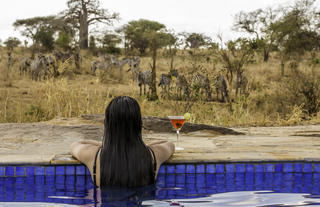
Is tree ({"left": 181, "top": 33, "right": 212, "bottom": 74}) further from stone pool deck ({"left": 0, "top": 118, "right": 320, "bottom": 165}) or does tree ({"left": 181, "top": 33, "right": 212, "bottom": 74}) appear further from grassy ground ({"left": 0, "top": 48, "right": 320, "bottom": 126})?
stone pool deck ({"left": 0, "top": 118, "right": 320, "bottom": 165})

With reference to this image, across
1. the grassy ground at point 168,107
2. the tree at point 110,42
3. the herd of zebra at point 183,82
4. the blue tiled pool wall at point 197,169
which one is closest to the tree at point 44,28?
the tree at point 110,42

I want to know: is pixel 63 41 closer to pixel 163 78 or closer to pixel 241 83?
pixel 163 78

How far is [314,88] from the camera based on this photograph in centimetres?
827

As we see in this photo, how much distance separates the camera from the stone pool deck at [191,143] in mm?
3629

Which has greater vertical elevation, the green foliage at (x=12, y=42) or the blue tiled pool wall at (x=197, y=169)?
the green foliage at (x=12, y=42)

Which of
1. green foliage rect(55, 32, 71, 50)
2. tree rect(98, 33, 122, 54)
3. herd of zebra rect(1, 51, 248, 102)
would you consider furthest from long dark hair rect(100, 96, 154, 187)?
tree rect(98, 33, 122, 54)

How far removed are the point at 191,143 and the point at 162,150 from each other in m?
1.26

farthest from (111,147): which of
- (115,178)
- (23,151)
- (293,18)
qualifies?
(293,18)

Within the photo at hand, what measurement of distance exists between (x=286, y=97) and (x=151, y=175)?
21.6ft

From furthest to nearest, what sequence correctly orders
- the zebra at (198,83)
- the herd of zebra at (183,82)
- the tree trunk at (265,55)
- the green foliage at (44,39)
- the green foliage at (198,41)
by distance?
the green foliage at (44,39), the tree trunk at (265,55), the green foliage at (198,41), the herd of zebra at (183,82), the zebra at (198,83)

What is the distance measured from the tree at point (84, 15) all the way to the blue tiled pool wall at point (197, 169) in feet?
78.0

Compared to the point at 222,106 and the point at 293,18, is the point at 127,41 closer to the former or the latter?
the point at 293,18

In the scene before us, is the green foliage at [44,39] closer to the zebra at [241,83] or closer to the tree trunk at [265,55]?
the tree trunk at [265,55]

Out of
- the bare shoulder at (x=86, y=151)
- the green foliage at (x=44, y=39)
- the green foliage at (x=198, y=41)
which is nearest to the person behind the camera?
the bare shoulder at (x=86, y=151)
